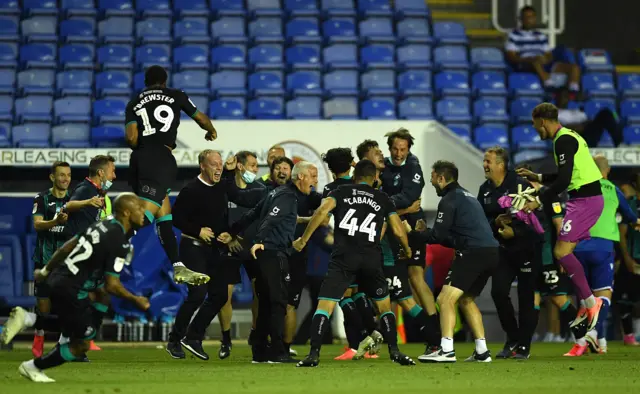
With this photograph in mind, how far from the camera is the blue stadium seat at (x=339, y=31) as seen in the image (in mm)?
19812

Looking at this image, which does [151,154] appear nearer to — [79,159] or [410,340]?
[79,159]

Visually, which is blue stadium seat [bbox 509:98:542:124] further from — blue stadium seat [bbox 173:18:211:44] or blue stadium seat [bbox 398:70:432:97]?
blue stadium seat [bbox 173:18:211:44]

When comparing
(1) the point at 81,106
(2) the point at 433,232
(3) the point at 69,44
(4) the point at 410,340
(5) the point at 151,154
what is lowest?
(4) the point at 410,340

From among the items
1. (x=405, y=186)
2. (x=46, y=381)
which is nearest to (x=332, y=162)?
(x=405, y=186)

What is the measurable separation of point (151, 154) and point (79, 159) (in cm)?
523

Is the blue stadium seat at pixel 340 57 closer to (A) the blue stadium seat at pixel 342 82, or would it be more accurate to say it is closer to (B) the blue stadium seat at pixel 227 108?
(A) the blue stadium seat at pixel 342 82

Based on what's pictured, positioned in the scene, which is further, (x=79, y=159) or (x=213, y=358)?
(x=79, y=159)

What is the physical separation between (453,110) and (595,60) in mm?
3729

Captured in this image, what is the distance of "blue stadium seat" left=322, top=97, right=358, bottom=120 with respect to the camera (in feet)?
60.1

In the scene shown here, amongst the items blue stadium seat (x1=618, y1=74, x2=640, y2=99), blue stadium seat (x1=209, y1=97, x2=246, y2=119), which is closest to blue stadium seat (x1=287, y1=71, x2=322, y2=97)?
blue stadium seat (x1=209, y1=97, x2=246, y2=119)

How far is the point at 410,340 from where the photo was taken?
15.5 meters

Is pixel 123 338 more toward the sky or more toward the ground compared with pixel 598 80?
more toward the ground

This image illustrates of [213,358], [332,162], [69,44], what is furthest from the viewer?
[69,44]

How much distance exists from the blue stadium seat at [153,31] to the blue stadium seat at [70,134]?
8.74ft
